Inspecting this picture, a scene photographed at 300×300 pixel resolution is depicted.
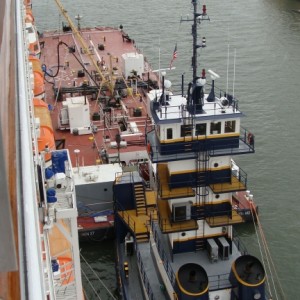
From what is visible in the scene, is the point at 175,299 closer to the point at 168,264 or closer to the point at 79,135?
the point at 168,264

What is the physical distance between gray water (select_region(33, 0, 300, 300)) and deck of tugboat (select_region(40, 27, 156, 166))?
17.3 feet

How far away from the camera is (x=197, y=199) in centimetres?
2138

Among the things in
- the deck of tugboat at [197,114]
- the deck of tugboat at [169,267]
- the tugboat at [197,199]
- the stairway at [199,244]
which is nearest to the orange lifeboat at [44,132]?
the deck of tugboat at [197,114]

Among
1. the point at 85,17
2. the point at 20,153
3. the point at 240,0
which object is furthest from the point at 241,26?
the point at 20,153

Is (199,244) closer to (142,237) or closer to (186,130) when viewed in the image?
(142,237)

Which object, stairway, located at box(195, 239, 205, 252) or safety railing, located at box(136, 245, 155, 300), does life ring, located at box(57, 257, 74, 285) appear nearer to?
safety railing, located at box(136, 245, 155, 300)

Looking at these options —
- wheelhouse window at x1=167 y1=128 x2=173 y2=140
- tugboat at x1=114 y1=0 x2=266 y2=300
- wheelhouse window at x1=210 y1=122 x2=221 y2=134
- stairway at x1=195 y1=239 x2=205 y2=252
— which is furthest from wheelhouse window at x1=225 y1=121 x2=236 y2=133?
stairway at x1=195 y1=239 x2=205 y2=252

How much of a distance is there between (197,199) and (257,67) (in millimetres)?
36755

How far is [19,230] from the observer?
6.02 m

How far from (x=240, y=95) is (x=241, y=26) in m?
25.4

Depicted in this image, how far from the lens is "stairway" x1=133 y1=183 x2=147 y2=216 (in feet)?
88.8

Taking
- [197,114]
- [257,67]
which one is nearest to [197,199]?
[197,114]

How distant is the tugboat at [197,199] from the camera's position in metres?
19.3

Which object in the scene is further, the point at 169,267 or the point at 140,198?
the point at 140,198
